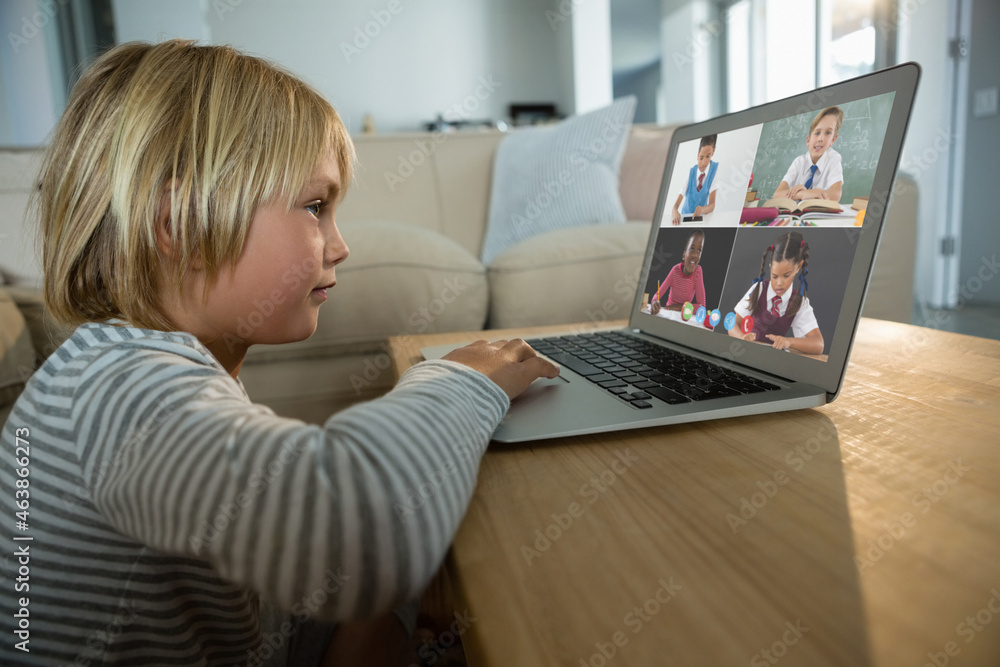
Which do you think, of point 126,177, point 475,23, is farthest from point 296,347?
point 475,23

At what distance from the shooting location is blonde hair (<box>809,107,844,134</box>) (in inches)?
21.9

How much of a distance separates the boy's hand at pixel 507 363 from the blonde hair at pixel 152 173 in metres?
0.20

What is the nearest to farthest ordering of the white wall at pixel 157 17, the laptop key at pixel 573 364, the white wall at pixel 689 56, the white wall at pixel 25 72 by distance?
the laptop key at pixel 573 364 < the white wall at pixel 25 72 < the white wall at pixel 157 17 < the white wall at pixel 689 56

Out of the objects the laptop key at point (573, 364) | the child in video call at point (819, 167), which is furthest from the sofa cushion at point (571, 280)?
the child in video call at point (819, 167)

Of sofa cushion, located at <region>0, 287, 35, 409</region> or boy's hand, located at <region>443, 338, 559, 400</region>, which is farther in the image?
sofa cushion, located at <region>0, 287, 35, 409</region>

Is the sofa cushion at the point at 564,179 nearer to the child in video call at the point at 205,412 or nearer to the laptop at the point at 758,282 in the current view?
the laptop at the point at 758,282

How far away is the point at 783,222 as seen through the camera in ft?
1.95

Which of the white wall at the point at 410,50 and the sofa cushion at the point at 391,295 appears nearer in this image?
the sofa cushion at the point at 391,295

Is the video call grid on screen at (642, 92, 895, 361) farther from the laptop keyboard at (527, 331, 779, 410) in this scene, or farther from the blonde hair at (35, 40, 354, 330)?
the blonde hair at (35, 40, 354, 330)

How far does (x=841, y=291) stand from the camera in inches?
20.2

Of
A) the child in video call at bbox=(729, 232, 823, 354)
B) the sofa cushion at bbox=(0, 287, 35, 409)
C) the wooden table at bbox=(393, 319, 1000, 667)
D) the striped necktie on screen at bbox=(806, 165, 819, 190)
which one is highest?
the striped necktie on screen at bbox=(806, 165, 819, 190)

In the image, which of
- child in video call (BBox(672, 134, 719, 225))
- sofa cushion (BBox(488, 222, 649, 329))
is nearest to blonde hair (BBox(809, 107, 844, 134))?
child in video call (BBox(672, 134, 719, 225))

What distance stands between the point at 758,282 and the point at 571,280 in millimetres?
832

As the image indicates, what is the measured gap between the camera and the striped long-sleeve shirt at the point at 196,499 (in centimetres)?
29
